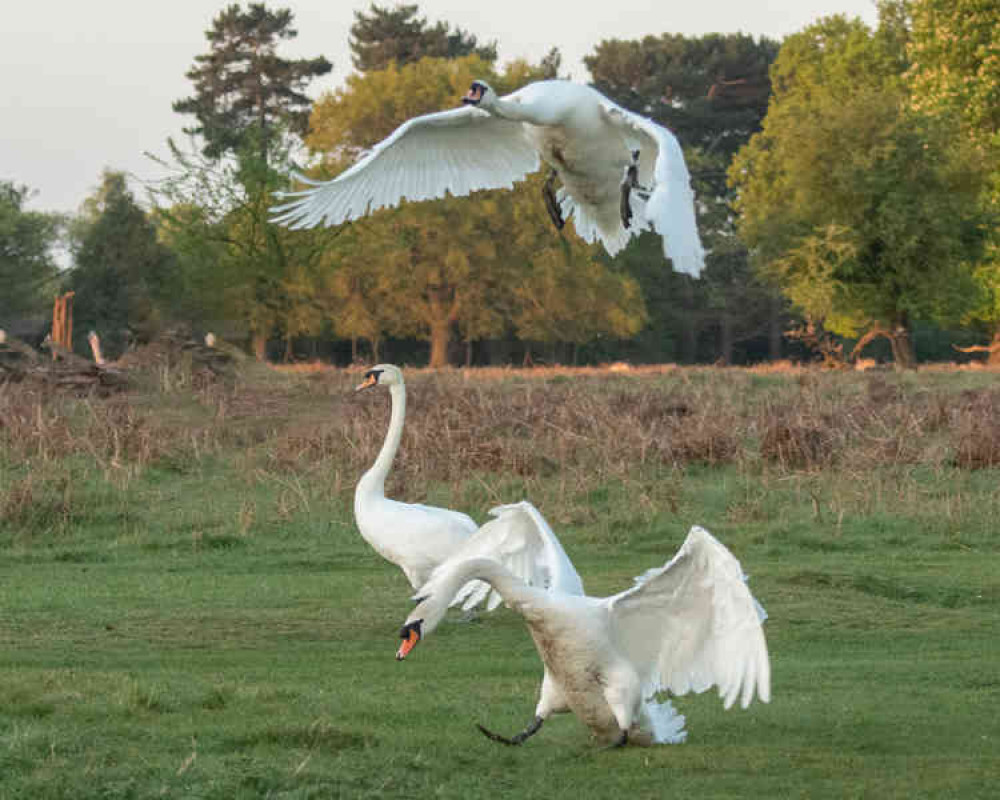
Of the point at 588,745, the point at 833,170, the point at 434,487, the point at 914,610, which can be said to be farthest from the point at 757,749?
the point at 833,170

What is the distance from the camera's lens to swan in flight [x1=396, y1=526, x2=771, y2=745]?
273 inches

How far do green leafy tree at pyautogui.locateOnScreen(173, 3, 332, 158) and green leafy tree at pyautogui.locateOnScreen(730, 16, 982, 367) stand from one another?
2916 centimetres

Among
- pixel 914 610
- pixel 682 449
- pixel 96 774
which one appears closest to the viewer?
pixel 96 774

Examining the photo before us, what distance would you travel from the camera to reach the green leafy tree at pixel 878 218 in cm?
4325

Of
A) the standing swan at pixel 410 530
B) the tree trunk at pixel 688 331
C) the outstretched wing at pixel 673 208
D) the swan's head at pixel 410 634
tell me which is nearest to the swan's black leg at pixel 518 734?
the swan's head at pixel 410 634

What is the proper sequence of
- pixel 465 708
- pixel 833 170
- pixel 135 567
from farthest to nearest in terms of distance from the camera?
pixel 833 170 → pixel 135 567 → pixel 465 708

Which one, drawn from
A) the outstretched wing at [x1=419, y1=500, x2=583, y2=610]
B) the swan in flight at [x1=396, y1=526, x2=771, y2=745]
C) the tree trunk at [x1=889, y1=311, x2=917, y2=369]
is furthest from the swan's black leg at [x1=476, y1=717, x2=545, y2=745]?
the tree trunk at [x1=889, y1=311, x2=917, y2=369]

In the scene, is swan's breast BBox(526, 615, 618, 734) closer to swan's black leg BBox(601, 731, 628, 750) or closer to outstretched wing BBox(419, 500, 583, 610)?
swan's black leg BBox(601, 731, 628, 750)

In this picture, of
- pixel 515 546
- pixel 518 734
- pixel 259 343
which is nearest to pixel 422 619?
pixel 518 734

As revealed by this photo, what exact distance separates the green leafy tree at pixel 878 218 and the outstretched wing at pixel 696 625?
3658cm

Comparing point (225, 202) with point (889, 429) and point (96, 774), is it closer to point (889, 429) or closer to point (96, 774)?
point (889, 429)

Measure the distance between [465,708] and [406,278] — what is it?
4659 centimetres

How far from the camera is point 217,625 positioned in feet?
35.2

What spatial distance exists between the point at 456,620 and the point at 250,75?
61.5 m
